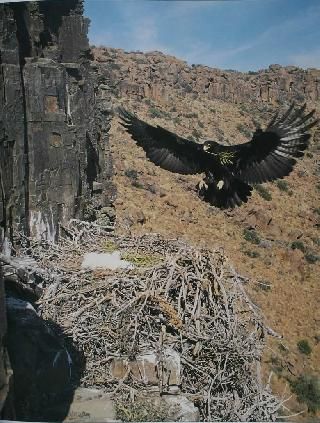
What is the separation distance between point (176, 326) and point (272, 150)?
68.7 inches

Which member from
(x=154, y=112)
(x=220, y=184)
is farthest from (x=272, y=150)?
(x=154, y=112)

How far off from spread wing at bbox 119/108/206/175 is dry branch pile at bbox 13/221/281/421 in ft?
2.89

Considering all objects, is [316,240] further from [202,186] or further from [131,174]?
[202,186]

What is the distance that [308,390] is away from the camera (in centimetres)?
932

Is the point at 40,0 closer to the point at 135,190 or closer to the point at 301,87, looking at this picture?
the point at 135,190

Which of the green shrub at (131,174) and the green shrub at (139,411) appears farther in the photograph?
the green shrub at (131,174)

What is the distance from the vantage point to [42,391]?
15.0 feet

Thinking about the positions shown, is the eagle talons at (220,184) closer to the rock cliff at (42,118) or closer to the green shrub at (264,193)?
the rock cliff at (42,118)

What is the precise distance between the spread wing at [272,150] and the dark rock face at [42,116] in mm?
2462

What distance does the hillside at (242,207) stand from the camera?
1173 centimetres

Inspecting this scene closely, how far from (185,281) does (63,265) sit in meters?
1.28

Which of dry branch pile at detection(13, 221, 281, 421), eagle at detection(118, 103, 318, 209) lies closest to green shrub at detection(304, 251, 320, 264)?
dry branch pile at detection(13, 221, 281, 421)

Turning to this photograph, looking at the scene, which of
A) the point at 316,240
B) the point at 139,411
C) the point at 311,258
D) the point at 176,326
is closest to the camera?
the point at 139,411

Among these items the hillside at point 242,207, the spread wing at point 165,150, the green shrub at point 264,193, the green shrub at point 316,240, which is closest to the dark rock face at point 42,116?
A: the hillside at point 242,207
